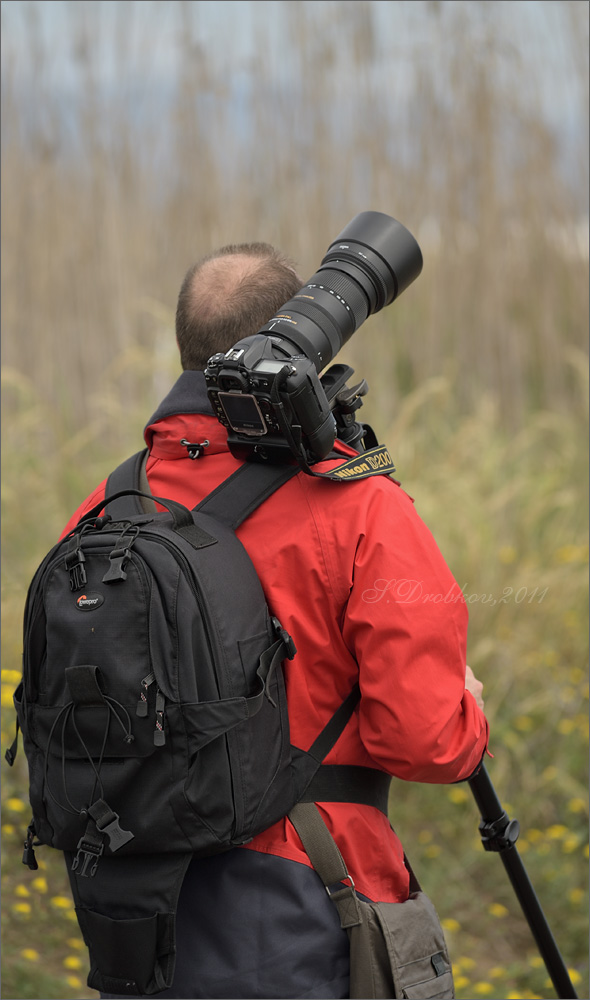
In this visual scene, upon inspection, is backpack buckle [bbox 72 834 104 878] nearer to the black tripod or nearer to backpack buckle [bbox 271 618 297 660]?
backpack buckle [bbox 271 618 297 660]

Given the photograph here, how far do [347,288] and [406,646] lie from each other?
613 millimetres

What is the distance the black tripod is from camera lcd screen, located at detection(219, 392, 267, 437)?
844 millimetres

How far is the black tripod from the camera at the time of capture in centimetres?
177

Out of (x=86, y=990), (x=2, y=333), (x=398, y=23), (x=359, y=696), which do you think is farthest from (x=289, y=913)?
(x=398, y=23)

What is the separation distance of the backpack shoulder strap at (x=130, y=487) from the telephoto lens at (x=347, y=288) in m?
0.36

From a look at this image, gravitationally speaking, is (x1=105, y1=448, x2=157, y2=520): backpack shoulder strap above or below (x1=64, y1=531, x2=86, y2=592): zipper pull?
above

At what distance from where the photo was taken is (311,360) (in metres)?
1.37

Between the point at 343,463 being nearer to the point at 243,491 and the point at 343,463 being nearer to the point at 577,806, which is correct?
the point at 243,491

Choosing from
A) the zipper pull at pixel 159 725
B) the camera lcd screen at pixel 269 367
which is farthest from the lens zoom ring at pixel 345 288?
the zipper pull at pixel 159 725

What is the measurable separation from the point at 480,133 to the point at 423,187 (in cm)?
41

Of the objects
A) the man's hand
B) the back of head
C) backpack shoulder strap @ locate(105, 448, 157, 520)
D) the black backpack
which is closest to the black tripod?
the man's hand

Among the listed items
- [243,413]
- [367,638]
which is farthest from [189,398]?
[367,638]

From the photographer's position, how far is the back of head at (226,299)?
1.49 meters

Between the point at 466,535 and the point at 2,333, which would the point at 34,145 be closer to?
the point at 2,333
